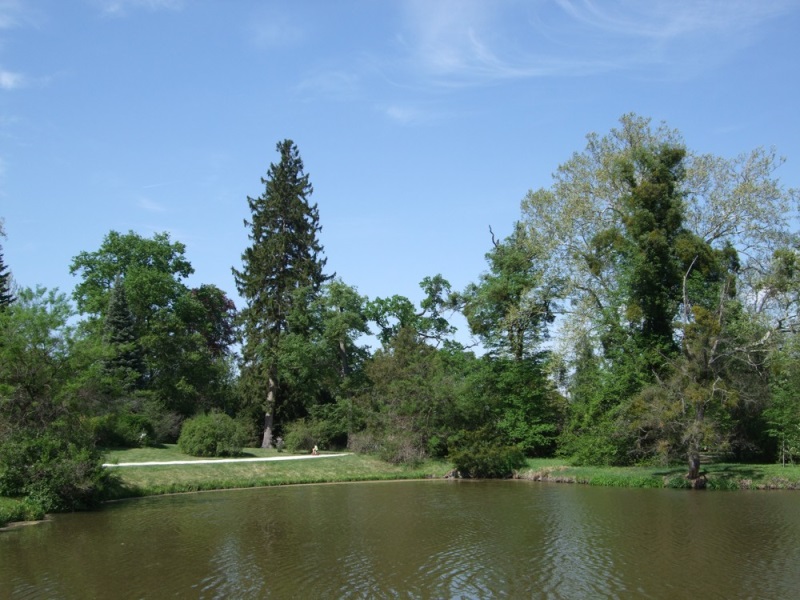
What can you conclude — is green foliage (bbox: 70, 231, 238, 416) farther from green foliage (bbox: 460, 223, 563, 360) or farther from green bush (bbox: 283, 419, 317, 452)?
green foliage (bbox: 460, 223, 563, 360)

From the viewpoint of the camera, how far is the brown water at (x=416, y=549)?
1324 centimetres

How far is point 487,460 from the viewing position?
37.2m

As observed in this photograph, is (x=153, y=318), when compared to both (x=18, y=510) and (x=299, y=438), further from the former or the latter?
(x=18, y=510)

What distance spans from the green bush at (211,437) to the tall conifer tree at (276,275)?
10821mm

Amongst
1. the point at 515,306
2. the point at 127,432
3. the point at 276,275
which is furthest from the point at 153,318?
the point at 515,306

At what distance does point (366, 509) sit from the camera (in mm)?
24422

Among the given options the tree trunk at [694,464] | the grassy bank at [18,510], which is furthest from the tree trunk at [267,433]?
the tree trunk at [694,464]

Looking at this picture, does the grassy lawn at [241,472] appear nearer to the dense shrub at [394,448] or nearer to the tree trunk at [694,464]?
the dense shrub at [394,448]

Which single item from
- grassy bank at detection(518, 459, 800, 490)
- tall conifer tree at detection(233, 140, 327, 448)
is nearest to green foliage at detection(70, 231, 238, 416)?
tall conifer tree at detection(233, 140, 327, 448)

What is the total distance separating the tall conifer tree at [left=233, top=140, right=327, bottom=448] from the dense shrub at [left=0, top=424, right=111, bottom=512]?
2598 cm

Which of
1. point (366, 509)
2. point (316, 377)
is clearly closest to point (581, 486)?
point (366, 509)

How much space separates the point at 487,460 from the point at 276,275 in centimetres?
2528

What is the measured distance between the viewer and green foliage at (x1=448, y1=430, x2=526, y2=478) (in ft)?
122

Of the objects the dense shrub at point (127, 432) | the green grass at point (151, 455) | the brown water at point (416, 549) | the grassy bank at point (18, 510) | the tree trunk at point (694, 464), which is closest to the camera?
the brown water at point (416, 549)
